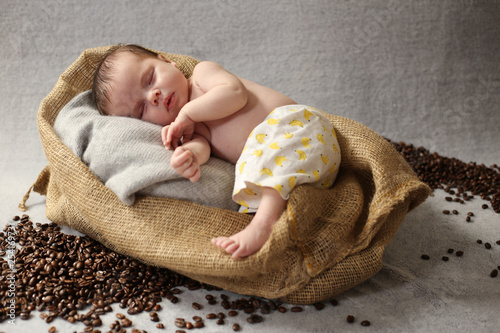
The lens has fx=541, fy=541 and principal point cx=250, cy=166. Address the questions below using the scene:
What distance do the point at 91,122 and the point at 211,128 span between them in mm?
527

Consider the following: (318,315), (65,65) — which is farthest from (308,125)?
(65,65)

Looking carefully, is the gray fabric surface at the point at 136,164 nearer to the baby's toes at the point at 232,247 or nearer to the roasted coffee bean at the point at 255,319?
the baby's toes at the point at 232,247

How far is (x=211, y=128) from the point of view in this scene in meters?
2.38

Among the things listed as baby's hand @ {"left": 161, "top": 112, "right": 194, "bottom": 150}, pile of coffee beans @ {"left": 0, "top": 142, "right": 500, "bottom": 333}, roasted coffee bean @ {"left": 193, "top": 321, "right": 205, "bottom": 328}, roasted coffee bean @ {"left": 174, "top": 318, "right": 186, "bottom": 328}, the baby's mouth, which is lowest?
pile of coffee beans @ {"left": 0, "top": 142, "right": 500, "bottom": 333}

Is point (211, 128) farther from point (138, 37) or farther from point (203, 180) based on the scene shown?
point (138, 37)

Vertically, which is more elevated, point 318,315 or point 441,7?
point 441,7

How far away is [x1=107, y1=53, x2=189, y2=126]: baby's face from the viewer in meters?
2.32

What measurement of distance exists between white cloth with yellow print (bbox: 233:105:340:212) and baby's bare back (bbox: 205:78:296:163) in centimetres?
10

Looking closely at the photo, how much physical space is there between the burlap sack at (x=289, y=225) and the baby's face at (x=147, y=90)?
1.08 ft

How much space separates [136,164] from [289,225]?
0.69 m

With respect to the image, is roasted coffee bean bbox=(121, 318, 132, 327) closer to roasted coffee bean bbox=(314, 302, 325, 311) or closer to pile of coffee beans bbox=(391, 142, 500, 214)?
roasted coffee bean bbox=(314, 302, 325, 311)

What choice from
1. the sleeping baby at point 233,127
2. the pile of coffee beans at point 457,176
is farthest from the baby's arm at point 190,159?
the pile of coffee beans at point 457,176

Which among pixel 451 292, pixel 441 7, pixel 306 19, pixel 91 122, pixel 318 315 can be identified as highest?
pixel 441 7

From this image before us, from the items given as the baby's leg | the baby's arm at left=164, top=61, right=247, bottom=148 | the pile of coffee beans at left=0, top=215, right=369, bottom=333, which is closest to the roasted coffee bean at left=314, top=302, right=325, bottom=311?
the pile of coffee beans at left=0, top=215, right=369, bottom=333
